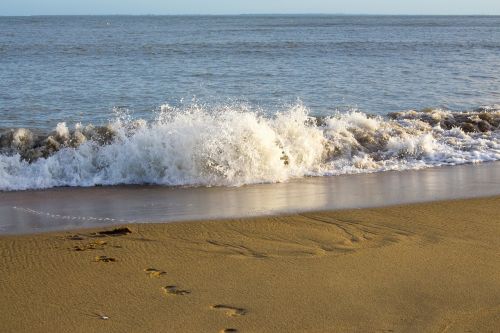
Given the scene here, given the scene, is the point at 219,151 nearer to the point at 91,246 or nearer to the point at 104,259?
the point at 91,246

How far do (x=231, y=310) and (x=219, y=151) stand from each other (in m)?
5.28

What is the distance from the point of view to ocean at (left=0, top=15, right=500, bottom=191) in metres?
10.0

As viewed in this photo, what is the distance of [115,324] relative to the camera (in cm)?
471

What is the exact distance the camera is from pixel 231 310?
4.93m

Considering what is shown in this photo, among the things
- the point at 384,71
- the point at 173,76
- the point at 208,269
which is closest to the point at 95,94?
the point at 173,76

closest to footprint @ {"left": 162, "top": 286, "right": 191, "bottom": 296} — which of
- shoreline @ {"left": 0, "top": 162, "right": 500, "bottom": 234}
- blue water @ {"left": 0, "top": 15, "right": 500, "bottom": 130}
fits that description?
shoreline @ {"left": 0, "top": 162, "right": 500, "bottom": 234}

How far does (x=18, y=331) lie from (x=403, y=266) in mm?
3060

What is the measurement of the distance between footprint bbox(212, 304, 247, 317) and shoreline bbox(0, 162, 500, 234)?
8.10ft

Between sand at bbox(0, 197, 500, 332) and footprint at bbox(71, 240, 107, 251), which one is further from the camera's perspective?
footprint at bbox(71, 240, 107, 251)

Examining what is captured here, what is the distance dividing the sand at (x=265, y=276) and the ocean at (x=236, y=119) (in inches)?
116

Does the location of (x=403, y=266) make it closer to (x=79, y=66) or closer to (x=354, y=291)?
(x=354, y=291)

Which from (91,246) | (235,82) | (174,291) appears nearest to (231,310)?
(174,291)

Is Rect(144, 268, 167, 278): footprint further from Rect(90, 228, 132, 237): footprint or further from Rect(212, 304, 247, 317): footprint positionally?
Rect(90, 228, 132, 237): footprint

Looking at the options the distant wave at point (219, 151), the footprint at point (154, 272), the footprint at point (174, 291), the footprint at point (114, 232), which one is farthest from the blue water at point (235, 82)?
the footprint at point (174, 291)
